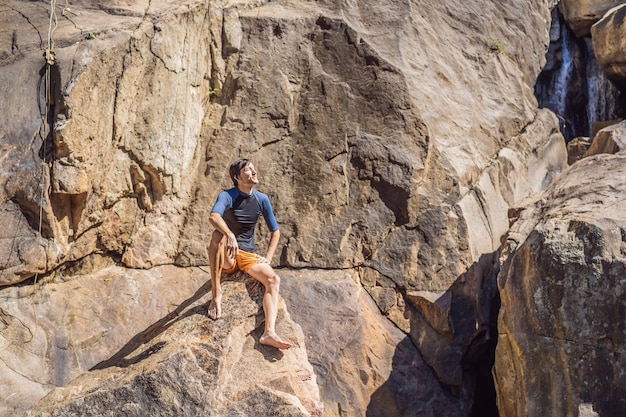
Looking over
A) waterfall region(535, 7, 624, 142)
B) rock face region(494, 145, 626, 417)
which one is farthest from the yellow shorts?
waterfall region(535, 7, 624, 142)

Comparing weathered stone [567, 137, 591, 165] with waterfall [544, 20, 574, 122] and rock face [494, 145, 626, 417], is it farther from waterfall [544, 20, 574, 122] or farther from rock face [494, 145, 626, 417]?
rock face [494, 145, 626, 417]

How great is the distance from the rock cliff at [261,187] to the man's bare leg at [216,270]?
0.12 metres

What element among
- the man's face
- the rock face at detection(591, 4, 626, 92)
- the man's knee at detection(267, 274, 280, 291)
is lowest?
the man's knee at detection(267, 274, 280, 291)

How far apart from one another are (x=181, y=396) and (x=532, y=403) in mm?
2848

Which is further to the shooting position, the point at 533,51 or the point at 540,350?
the point at 533,51

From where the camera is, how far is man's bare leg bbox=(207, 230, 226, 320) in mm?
5730

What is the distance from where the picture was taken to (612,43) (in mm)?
10758

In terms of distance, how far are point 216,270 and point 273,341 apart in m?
0.78

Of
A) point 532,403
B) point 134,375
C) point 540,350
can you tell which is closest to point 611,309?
point 540,350

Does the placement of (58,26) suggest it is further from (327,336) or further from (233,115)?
(327,336)

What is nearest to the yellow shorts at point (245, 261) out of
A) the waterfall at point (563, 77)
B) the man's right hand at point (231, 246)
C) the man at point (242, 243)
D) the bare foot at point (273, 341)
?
the man at point (242, 243)

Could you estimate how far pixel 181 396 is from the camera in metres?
5.21

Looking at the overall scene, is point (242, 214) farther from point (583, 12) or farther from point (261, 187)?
point (583, 12)

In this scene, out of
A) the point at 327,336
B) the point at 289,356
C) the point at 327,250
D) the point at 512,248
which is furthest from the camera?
the point at 327,250
